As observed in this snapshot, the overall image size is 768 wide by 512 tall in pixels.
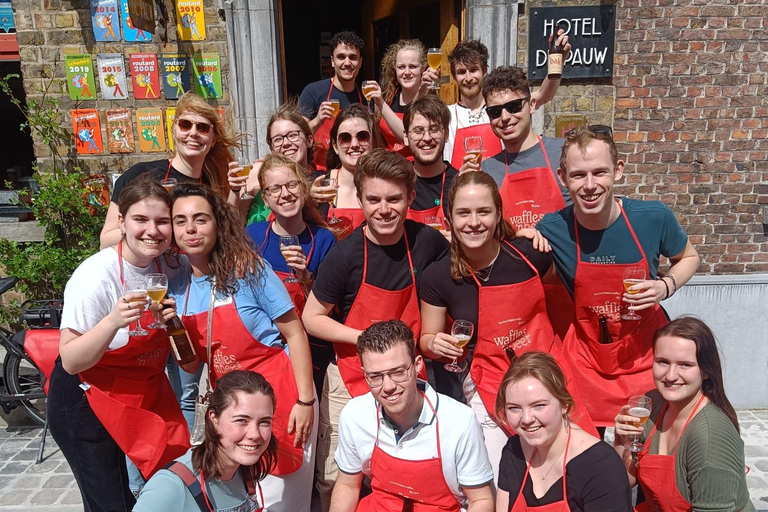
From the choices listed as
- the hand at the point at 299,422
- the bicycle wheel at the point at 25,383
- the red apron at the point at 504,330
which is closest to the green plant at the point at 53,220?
the bicycle wheel at the point at 25,383

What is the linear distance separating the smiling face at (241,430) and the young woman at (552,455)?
995 mm

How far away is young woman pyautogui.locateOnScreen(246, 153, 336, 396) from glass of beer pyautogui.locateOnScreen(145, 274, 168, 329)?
67 centimetres

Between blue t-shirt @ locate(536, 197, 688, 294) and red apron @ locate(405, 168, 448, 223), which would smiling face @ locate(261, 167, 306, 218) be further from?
blue t-shirt @ locate(536, 197, 688, 294)

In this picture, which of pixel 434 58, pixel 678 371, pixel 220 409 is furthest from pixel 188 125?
pixel 678 371

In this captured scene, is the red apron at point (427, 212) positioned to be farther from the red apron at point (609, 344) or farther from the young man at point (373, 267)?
the red apron at point (609, 344)

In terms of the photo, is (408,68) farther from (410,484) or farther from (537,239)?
(410,484)

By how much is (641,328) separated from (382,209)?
4.60ft

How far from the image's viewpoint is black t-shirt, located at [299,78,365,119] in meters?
4.54

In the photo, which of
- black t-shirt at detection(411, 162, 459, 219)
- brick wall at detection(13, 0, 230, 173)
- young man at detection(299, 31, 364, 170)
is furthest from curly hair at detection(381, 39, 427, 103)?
brick wall at detection(13, 0, 230, 173)

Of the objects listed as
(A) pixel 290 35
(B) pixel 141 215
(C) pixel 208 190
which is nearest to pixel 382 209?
(C) pixel 208 190

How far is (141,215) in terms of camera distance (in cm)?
252

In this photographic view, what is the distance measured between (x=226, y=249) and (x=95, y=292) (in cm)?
59

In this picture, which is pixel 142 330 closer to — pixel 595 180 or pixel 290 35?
pixel 595 180

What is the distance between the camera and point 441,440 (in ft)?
7.89
